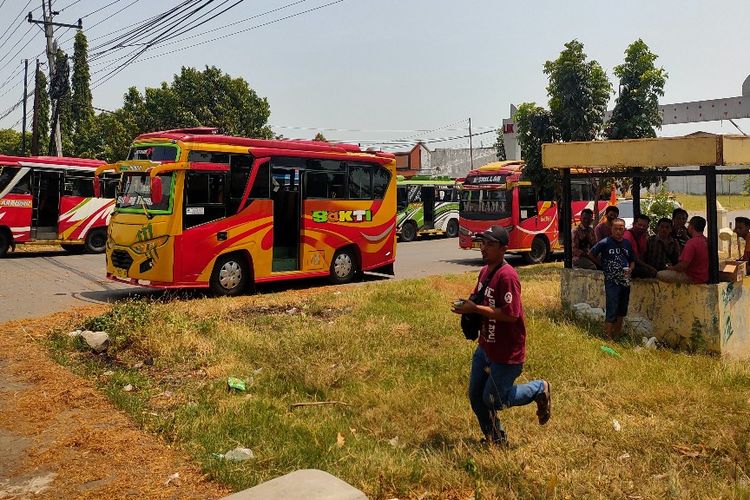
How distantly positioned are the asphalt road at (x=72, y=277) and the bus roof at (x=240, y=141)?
2827mm

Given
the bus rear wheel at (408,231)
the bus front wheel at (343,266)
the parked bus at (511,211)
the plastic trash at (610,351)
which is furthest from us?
the bus rear wheel at (408,231)

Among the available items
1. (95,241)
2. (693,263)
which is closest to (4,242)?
(95,241)

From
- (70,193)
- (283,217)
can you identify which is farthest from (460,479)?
(70,193)

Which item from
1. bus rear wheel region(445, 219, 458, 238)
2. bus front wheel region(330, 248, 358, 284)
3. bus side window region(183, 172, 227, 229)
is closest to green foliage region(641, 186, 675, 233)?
bus front wheel region(330, 248, 358, 284)

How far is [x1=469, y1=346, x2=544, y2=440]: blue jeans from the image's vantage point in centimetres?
489

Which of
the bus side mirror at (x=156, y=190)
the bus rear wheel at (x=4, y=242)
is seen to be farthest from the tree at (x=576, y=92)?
the bus rear wheel at (x=4, y=242)

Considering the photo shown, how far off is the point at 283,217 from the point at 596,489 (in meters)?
9.44

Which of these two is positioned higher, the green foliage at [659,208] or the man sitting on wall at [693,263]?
the green foliage at [659,208]

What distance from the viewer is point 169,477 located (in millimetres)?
4723

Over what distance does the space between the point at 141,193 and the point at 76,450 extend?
23.3 feet

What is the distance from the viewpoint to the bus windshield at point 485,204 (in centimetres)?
1828

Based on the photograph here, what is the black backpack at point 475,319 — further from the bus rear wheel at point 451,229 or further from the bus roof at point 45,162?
the bus rear wheel at point 451,229

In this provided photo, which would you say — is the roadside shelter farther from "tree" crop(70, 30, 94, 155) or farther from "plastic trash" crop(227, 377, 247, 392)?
"tree" crop(70, 30, 94, 155)

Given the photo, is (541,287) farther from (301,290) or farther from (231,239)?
(231,239)
